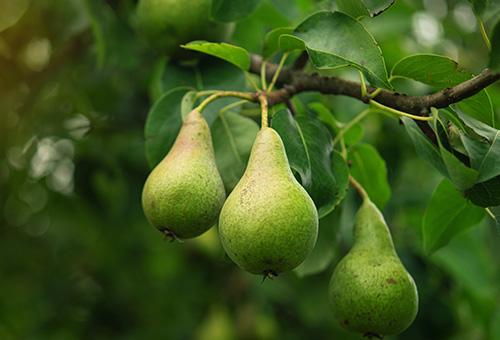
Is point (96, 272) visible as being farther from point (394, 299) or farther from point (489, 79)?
point (489, 79)

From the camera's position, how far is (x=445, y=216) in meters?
1.35

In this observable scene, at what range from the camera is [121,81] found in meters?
2.59

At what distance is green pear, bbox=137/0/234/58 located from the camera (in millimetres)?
1456

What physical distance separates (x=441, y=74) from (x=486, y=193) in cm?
29

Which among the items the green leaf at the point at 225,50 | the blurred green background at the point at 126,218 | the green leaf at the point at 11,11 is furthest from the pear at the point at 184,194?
the green leaf at the point at 11,11

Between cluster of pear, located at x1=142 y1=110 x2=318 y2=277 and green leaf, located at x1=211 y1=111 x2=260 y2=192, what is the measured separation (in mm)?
163

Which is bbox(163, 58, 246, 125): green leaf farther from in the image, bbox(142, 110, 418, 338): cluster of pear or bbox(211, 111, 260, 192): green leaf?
bbox(142, 110, 418, 338): cluster of pear

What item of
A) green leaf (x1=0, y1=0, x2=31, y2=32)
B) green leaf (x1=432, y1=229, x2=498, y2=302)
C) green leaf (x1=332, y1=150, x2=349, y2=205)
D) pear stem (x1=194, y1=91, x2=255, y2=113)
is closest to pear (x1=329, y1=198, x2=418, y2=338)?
green leaf (x1=332, y1=150, x2=349, y2=205)

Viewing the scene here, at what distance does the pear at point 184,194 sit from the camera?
3.26ft

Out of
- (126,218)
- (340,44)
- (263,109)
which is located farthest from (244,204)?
(126,218)

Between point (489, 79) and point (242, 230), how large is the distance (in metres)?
0.59

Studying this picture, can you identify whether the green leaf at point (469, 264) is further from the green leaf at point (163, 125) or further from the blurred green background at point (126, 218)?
the green leaf at point (163, 125)

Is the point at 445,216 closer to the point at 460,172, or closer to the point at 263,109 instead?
the point at 460,172

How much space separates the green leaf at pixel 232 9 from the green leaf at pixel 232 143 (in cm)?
29
